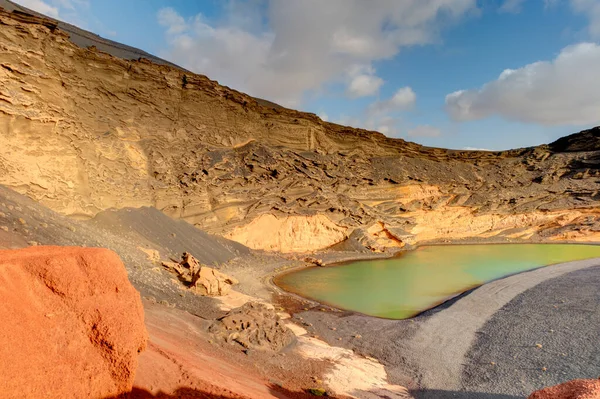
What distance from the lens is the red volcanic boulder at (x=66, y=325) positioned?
284 centimetres

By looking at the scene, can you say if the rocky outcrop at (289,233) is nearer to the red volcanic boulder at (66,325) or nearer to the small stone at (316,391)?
the small stone at (316,391)

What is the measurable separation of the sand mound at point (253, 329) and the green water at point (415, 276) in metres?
5.15

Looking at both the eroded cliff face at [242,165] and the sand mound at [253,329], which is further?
the eroded cliff face at [242,165]

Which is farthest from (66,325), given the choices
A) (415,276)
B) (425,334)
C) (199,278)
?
(415,276)

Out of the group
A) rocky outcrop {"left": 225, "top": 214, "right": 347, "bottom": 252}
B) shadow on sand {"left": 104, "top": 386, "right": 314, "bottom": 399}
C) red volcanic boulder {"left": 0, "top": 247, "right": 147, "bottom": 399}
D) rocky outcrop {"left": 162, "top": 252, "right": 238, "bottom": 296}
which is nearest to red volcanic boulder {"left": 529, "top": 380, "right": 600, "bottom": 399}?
shadow on sand {"left": 104, "top": 386, "right": 314, "bottom": 399}

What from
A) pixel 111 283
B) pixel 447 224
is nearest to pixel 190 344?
pixel 111 283

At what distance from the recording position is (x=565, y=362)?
8.13m

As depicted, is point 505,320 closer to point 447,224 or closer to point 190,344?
point 190,344

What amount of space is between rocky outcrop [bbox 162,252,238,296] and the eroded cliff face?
426 centimetres

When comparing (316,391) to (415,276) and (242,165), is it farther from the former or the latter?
(242,165)

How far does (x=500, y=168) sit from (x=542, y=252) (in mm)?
12133

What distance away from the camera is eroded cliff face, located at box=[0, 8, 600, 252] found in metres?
13.2

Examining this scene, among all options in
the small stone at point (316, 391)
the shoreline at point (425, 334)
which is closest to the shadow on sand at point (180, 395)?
the small stone at point (316, 391)

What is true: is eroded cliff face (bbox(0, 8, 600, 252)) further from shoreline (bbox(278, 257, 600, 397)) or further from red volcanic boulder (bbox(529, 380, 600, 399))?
red volcanic boulder (bbox(529, 380, 600, 399))
